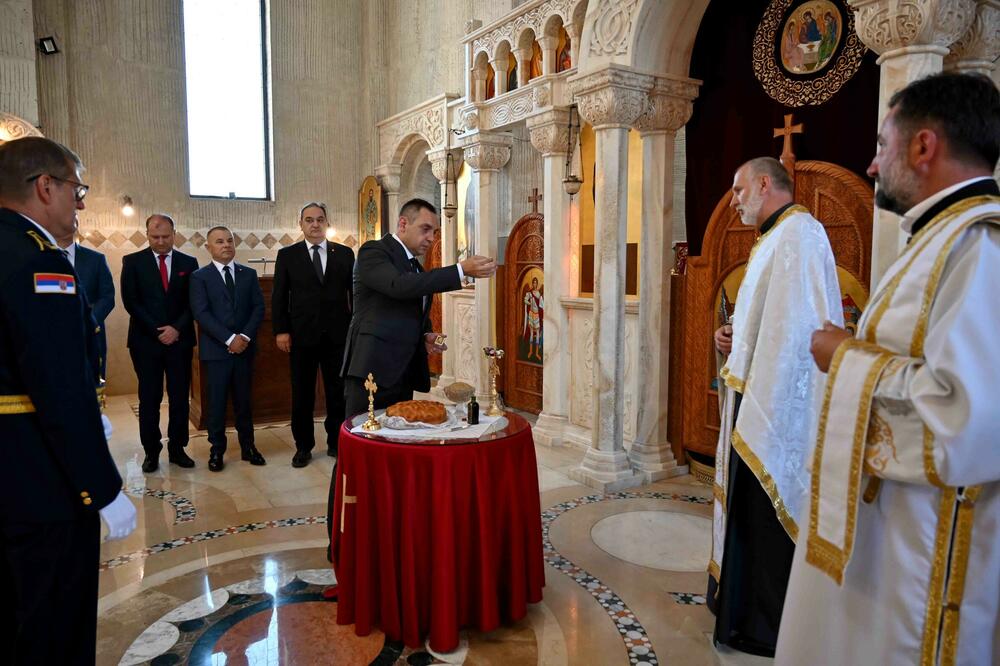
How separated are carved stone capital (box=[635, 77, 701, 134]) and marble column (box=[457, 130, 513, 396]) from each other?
259 cm

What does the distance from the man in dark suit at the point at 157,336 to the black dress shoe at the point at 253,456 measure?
0.42 m

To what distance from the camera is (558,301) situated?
6.32 metres

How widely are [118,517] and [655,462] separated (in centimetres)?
405

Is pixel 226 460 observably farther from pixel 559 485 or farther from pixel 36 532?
pixel 36 532

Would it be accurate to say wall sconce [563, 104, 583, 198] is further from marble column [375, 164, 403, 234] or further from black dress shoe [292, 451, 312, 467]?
marble column [375, 164, 403, 234]

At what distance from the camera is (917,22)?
10.1 feet

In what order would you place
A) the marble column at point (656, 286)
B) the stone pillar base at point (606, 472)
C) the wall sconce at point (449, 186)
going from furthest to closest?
the wall sconce at point (449, 186), the marble column at point (656, 286), the stone pillar base at point (606, 472)

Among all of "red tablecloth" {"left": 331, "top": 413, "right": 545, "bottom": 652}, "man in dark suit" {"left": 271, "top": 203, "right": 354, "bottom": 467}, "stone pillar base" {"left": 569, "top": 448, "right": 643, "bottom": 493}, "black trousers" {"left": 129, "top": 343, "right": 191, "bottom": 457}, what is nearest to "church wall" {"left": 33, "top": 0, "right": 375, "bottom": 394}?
"black trousers" {"left": 129, "top": 343, "right": 191, "bottom": 457}

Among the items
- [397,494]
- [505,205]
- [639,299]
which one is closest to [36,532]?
[397,494]

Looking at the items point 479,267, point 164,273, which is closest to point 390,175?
point 164,273

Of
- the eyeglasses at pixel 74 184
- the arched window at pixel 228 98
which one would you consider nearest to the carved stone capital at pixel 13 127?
the arched window at pixel 228 98

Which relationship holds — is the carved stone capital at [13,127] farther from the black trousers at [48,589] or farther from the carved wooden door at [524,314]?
the black trousers at [48,589]

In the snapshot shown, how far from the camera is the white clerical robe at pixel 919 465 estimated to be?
1.41m

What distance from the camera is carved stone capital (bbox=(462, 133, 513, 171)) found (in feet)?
24.3
